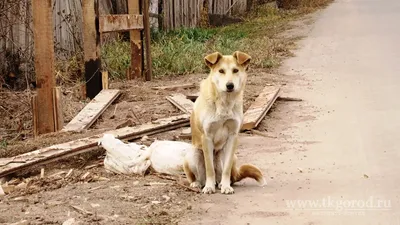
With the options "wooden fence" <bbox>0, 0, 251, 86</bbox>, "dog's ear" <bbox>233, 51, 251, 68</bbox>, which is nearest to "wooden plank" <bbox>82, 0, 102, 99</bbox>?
"wooden fence" <bbox>0, 0, 251, 86</bbox>

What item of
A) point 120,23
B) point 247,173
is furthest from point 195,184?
point 120,23

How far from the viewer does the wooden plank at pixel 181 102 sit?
10.0 m

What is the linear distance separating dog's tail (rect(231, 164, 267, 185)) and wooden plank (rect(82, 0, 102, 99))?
5.03 metres

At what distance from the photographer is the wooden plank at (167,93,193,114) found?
32.8 ft

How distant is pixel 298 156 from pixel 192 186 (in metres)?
1.60

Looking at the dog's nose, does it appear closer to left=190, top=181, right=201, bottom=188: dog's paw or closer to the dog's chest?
the dog's chest

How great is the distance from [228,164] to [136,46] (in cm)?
642

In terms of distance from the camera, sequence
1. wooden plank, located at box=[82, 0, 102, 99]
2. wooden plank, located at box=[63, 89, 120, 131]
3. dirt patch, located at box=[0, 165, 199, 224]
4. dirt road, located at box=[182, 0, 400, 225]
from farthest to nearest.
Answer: wooden plank, located at box=[82, 0, 102, 99], wooden plank, located at box=[63, 89, 120, 131], dirt road, located at box=[182, 0, 400, 225], dirt patch, located at box=[0, 165, 199, 224]

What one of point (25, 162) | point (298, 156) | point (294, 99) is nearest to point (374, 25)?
point (294, 99)

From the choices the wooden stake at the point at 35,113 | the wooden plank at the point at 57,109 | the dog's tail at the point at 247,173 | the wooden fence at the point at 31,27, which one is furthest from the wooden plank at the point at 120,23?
the dog's tail at the point at 247,173

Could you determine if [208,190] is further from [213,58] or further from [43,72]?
[43,72]

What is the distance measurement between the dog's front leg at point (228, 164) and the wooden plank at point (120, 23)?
5.22 meters

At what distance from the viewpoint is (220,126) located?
6773 millimetres

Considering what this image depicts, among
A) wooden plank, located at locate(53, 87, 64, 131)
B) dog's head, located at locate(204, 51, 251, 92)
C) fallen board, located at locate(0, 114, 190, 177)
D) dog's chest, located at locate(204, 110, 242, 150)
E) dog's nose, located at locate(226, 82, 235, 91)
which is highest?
dog's head, located at locate(204, 51, 251, 92)
